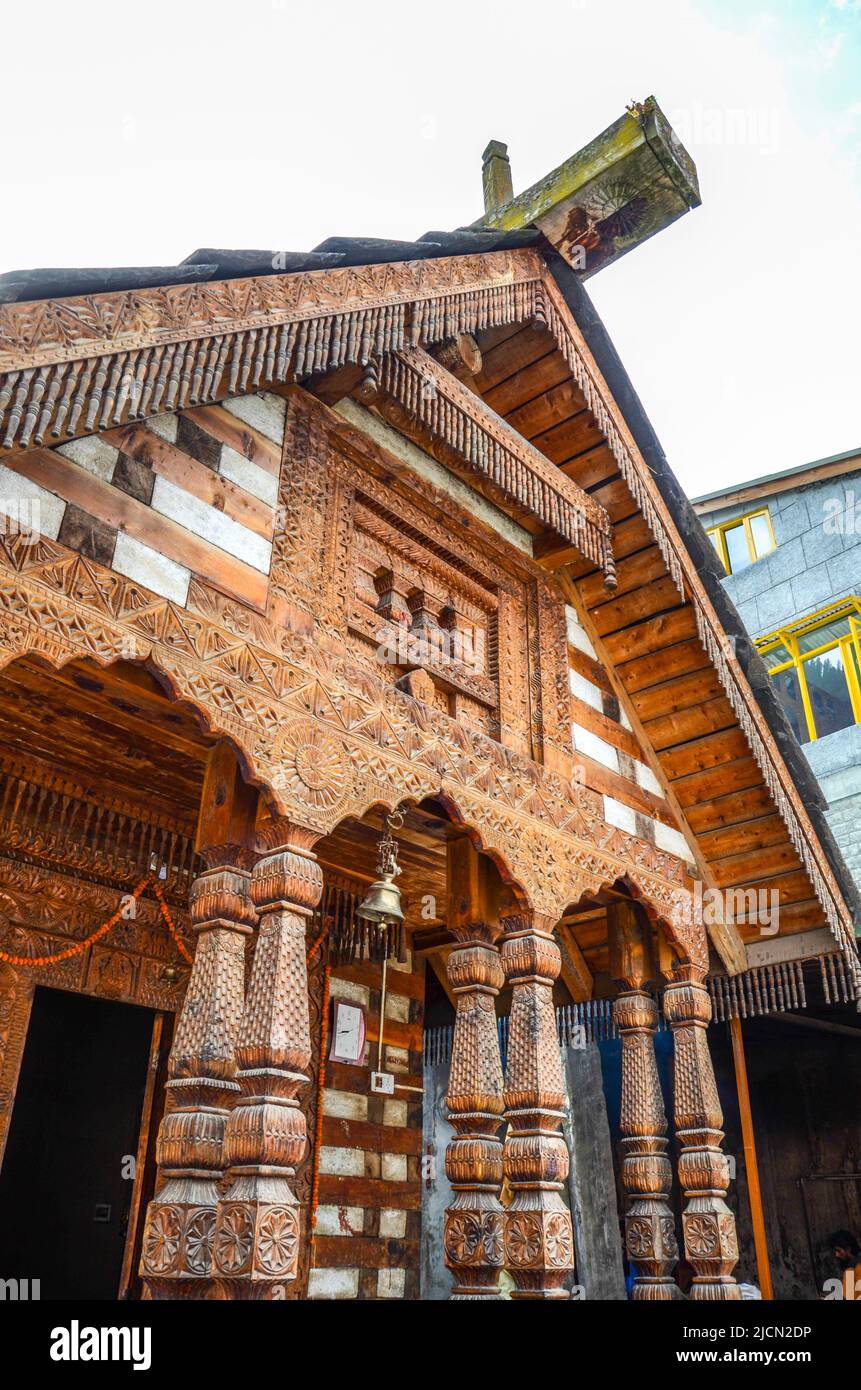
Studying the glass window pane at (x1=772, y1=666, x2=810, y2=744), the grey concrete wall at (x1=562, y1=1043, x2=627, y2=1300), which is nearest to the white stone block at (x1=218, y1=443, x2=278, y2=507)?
the grey concrete wall at (x1=562, y1=1043, x2=627, y2=1300)

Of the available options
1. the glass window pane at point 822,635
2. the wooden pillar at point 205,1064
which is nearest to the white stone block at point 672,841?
the wooden pillar at point 205,1064

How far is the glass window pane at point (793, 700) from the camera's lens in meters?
12.8

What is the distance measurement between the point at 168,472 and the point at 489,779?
2.26 m

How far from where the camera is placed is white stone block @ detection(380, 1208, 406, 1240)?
280 inches

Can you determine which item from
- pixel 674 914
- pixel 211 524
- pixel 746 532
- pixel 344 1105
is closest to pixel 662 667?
pixel 674 914

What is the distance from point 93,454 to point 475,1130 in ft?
11.8

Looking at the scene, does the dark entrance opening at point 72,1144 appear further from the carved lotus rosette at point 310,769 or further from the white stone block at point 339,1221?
the carved lotus rosette at point 310,769

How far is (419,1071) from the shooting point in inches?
309

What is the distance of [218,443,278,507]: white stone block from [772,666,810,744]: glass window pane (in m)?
9.41

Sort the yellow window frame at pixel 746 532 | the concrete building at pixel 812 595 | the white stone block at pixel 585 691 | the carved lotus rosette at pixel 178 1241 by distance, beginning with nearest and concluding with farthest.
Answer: the carved lotus rosette at pixel 178 1241 < the white stone block at pixel 585 691 < the concrete building at pixel 812 595 < the yellow window frame at pixel 746 532

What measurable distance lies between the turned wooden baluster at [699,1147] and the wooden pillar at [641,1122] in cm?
13

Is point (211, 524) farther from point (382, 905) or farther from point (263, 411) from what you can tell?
point (382, 905)
